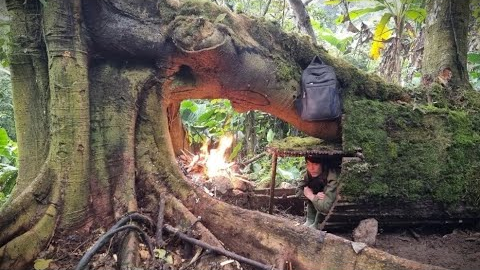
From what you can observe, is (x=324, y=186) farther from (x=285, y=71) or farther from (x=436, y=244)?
(x=285, y=71)

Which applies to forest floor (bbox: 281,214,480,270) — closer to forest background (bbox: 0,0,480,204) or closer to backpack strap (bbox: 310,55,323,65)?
backpack strap (bbox: 310,55,323,65)

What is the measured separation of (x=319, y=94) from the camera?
4.90 m

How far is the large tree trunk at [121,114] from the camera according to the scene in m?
3.60

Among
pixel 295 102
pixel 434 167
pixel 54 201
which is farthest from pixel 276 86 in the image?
pixel 54 201

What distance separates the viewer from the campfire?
20.0 feet

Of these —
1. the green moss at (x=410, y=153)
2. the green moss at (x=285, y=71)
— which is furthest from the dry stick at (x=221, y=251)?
the green moss at (x=285, y=71)

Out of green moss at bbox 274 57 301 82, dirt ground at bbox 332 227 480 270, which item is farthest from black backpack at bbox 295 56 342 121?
dirt ground at bbox 332 227 480 270

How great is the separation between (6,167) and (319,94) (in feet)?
24.3

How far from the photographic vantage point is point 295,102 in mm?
5250

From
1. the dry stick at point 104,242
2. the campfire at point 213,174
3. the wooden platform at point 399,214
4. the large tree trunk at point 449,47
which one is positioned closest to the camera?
the dry stick at point 104,242

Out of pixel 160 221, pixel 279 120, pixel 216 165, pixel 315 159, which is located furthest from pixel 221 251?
pixel 279 120

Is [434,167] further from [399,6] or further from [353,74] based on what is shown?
[399,6]

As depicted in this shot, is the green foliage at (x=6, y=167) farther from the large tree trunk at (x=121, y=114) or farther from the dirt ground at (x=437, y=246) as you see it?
the dirt ground at (x=437, y=246)

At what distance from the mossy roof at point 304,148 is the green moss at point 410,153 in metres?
0.28
